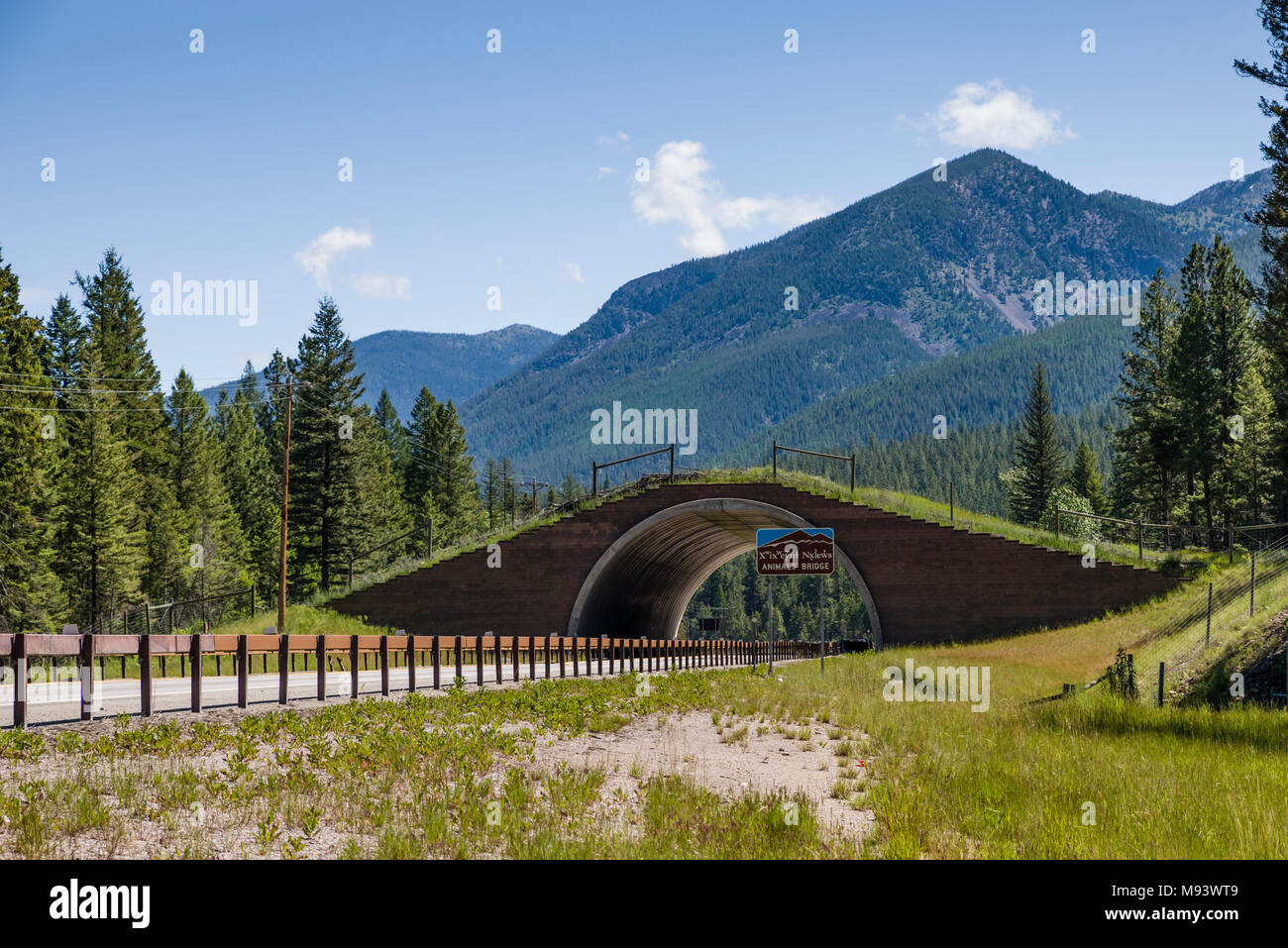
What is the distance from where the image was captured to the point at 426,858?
8.29 metres

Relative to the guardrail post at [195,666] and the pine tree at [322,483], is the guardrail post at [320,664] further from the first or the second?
the pine tree at [322,483]

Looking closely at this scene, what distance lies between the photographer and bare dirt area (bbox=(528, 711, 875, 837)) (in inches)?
448

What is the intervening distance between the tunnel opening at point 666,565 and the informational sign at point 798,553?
18.7 metres

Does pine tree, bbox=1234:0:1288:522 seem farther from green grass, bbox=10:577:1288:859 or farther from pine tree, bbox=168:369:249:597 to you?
pine tree, bbox=168:369:249:597

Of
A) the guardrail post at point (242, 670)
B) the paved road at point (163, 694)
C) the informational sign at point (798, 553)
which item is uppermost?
the informational sign at point (798, 553)

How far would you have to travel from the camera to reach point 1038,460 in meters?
90.6

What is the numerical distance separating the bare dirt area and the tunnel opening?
30360mm

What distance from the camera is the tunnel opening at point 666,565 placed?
4944 centimetres

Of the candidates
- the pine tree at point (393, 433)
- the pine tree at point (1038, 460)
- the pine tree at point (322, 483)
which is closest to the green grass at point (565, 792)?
the pine tree at point (322, 483)

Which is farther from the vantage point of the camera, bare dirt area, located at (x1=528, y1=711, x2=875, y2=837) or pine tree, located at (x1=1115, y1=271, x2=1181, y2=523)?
pine tree, located at (x1=1115, y1=271, x2=1181, y2=523)

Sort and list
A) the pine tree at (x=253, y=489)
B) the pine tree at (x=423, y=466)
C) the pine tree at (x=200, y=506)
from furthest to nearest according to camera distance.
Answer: the pine tree at (x=423, y=466), the pine tree at (x=253, y=489), the pine tree at (x=200, y=506)

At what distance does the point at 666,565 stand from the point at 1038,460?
41.7 m

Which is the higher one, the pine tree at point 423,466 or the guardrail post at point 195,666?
the pine tree at point 423,466

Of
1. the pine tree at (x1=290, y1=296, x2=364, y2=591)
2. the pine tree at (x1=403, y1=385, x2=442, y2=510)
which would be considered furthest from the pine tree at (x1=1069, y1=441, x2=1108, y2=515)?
the pine tree at (x1=290, y1=296, x2=364, y2=591)
